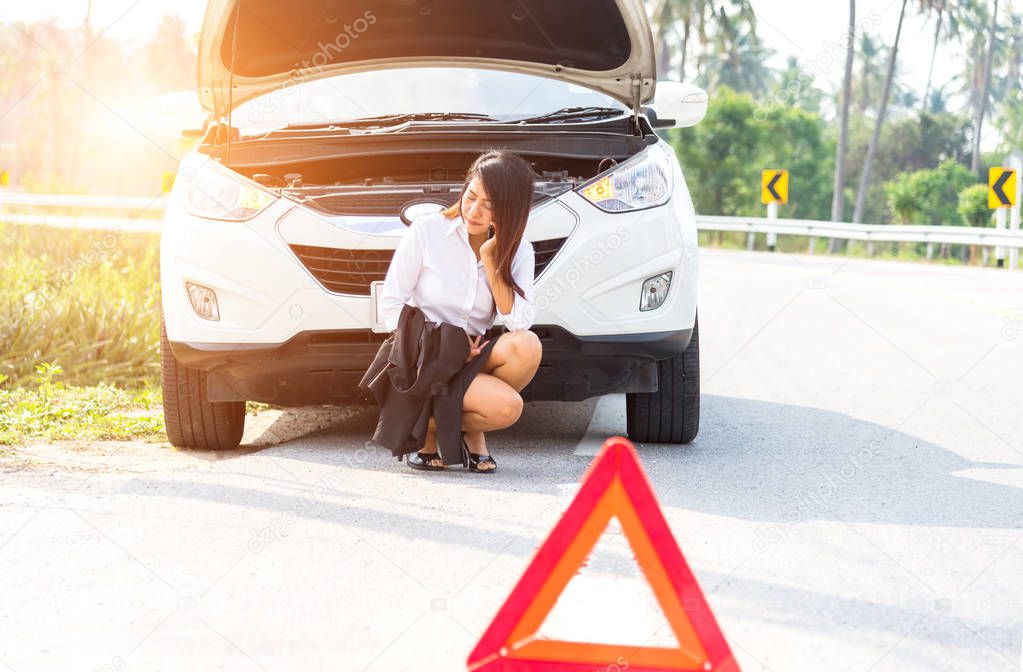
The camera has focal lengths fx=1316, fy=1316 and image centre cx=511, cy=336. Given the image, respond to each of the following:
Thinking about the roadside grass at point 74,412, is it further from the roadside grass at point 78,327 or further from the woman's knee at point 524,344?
the woman's knee at point 524,344

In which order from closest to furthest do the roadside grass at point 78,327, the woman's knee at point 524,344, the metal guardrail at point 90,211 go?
the woman's knee at point 524,344 → the roadside grass at point 78,327 → the metal guardrail at point 90,211

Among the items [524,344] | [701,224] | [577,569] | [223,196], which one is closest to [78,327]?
[223,196]

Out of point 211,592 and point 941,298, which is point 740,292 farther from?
point 211,592

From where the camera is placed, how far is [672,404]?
5812 mm

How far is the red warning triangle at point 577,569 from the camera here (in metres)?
2.55

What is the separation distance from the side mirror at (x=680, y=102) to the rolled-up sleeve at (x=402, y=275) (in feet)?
6.36

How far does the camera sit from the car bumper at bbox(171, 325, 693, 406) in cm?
539

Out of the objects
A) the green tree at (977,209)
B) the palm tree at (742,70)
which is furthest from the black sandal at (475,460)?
the palm tree at (742,70)

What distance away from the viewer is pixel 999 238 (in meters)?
21.7

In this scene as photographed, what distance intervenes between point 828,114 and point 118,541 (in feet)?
353

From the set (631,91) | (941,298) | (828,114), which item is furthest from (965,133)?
(631,91)

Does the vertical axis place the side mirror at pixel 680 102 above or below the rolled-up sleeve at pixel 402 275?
above

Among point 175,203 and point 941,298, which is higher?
point 175,203

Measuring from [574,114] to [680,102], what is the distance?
59 cm
